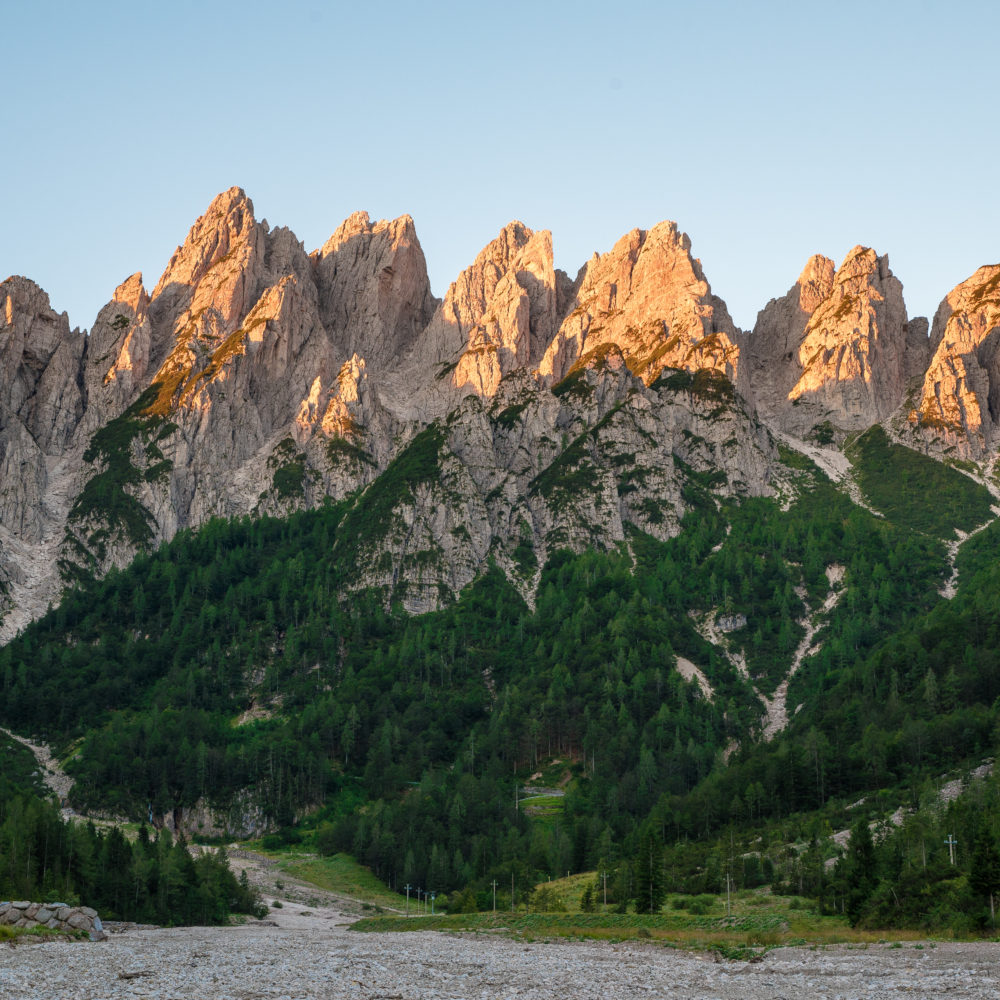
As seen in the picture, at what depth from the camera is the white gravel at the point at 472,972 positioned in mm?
54438

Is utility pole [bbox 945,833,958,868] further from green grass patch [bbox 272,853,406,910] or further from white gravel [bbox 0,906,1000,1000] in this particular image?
green grass patch [bbox 272,853,406,910]

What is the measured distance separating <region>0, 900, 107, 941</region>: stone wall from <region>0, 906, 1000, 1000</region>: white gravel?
6.84 feet

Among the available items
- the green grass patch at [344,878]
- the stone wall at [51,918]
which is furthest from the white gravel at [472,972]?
the green grass patch at [344,878]

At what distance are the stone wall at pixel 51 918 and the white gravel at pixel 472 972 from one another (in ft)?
6.84

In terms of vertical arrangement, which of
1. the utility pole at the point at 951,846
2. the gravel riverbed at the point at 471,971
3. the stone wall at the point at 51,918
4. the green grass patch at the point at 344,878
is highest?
the utility pole at the point at 951,846

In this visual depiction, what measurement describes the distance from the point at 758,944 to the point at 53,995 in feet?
152

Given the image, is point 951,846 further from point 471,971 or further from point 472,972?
point 472,972

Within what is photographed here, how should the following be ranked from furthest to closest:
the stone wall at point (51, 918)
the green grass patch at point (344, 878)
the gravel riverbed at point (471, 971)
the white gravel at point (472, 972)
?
the green grass patch at point (344, 878), the stone wall at point (51, 918), the white gravel at point (472, 972), the gravel riverbed at point (471, 971)

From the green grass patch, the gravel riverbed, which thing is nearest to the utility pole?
the gravel riverbed

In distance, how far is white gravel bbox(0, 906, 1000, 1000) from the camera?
54438 millimetres

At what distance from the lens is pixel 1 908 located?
75625 mm

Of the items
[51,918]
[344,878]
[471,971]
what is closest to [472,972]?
[471,971]

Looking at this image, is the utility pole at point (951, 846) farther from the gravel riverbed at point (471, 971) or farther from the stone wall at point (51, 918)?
the stone wall at point (51, 918)

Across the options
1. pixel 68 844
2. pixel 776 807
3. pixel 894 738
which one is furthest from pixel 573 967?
pixel 894 738
